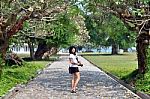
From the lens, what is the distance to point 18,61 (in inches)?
1345

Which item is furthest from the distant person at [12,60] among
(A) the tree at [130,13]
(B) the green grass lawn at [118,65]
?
(A) the tree at [130,13]

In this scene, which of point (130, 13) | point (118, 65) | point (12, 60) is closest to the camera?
point (130, 13)

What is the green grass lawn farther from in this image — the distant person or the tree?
the distant person

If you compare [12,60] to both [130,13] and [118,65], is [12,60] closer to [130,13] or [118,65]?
[118,65]

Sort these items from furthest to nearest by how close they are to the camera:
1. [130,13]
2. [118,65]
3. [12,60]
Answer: [118,65] < [12,60] < [130,13]

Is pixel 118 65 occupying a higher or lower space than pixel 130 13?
lower

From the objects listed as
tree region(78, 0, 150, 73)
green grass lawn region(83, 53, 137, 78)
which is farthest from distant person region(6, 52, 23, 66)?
tree region(78, 0, 150, 73)

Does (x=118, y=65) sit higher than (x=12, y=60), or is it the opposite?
(x=12, y=60)

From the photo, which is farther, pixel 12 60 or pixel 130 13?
pixel 12 60

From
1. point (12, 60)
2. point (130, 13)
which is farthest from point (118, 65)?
point (130, 13)

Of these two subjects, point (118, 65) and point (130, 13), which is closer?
point (130, 13)

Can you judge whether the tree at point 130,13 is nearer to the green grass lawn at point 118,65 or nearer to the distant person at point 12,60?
the green grass lawn at point 118,65

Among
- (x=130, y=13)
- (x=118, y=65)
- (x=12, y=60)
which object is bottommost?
(x=118, y=65)

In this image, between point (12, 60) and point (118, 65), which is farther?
point (118, 65)
